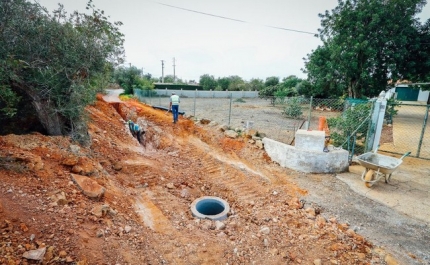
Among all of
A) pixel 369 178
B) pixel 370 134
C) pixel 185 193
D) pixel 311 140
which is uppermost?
pixel 370 134

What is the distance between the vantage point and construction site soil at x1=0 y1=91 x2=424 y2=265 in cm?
277

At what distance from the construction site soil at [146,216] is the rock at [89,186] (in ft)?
0.08

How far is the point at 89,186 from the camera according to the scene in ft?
13.2

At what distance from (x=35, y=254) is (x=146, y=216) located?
191cm

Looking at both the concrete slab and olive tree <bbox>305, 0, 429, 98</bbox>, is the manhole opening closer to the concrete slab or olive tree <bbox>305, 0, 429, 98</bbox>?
the concrete slab

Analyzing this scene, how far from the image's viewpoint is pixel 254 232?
387cm

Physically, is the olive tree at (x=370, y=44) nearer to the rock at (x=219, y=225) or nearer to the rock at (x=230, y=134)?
the rock at (x=230, y=134)

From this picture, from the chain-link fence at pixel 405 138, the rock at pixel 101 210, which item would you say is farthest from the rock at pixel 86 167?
the chain-link fence at pixel 405 138

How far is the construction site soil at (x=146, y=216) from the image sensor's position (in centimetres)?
277

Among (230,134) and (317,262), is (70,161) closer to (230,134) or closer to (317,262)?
(317,262)

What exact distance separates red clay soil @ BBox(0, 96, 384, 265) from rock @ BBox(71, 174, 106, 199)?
0.29ft

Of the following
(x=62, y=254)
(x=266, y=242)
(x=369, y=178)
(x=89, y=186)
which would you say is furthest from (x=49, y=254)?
(x=369, y=178)

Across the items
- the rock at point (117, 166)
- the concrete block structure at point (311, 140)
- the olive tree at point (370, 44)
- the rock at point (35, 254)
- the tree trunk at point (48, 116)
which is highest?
the olive tree at point (370, 44)

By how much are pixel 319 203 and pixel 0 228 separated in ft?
17.7
